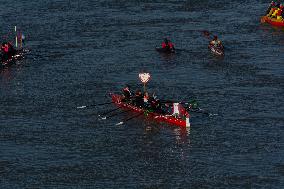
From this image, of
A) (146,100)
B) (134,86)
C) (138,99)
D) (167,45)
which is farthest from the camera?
(167,45)

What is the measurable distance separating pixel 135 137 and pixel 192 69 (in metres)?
14.1

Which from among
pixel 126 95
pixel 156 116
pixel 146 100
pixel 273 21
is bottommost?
pixel 156 116

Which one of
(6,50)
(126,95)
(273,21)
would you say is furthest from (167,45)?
(126,95)

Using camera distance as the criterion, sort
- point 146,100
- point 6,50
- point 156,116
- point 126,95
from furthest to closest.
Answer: point 6,50
point 126,95
point 146,100
point 156,116

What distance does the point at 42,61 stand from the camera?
74.7 m

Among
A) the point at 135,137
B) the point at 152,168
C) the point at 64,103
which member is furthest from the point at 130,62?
the point at 152,168

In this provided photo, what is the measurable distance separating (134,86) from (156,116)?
7.00 metres

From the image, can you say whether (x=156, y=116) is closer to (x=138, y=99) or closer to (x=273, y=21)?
(x=138, y=99)

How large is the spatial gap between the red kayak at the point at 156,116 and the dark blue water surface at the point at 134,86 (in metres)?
0.49

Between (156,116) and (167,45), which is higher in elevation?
(167,45)

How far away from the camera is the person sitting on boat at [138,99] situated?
61906mm

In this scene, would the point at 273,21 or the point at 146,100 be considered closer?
the point at 146,100

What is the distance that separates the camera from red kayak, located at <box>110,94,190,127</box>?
59.0m

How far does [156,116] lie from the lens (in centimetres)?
6050
